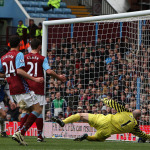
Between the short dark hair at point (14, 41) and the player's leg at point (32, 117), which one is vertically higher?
the short dark hair at point (14, 41)

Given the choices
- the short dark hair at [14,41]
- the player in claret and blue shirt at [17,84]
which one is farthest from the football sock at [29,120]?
the short dark hair at [14,41]

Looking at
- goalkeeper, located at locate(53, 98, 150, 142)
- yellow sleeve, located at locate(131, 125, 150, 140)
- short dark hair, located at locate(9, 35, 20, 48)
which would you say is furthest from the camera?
yellow sleeve, located at locate(131, 125, 150, 140)

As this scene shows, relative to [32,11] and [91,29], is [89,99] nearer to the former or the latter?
[91,29]

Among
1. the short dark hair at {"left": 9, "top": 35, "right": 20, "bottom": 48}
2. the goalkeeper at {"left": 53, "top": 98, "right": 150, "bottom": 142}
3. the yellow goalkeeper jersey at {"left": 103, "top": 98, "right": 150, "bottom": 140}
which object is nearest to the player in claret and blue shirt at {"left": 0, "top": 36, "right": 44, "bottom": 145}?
the short dark hair at {"left": 9, "top": 35, "right": 20, "bottom": 48}

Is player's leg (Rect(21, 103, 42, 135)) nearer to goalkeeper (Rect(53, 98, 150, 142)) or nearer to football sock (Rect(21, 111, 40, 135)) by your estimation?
football sock (Rect(21, 111, 40, 135))

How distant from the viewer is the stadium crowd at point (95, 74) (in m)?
12.2

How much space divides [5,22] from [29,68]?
15.1 meters

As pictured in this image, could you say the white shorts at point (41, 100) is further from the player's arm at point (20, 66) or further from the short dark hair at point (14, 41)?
the short dark hair at point (14, 41)

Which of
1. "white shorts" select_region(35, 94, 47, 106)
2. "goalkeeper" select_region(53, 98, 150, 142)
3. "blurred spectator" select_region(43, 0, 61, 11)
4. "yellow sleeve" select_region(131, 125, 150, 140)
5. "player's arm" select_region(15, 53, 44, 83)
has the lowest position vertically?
"yellow sleeve" select_region(131, 125, 150, 140)

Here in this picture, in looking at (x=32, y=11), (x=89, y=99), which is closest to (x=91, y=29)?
(x=89, y=99)

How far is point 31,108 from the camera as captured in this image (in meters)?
9.30

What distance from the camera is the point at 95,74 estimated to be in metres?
12.7

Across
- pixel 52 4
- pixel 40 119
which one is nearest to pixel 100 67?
pixel 40 119

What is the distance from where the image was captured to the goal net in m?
12.0
